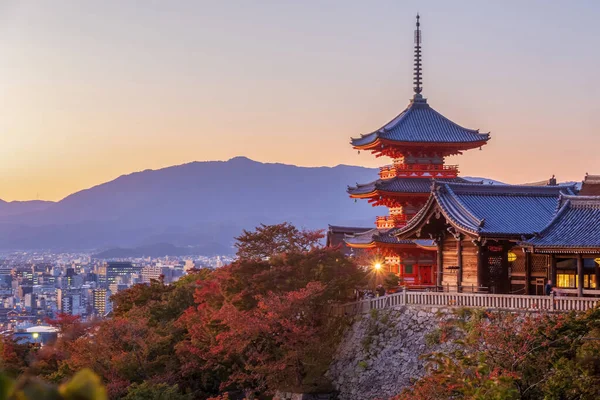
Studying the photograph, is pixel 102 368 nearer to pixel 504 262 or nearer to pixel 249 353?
pixel 249 353

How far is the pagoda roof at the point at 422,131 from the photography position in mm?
41469

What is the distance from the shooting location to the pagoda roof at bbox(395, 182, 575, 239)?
2848 cm

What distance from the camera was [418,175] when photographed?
138ft

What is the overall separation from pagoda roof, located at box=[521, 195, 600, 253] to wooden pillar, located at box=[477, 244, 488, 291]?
2.19 m

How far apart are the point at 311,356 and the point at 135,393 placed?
6.09m

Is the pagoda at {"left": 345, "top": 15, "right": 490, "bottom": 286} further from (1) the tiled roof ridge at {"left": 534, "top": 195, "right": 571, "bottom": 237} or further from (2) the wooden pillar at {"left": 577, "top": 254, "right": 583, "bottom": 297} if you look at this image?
(2) the wooden pillar at {"left": 577, "top": 254, "right": 583, "bottom": 297}

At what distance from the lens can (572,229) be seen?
27016 millimetres

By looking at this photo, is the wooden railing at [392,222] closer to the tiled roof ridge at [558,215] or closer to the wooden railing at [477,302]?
the wooden railing at [477,302]

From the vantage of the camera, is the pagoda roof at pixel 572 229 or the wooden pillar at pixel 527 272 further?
the wooden pillar at pixel 527 272

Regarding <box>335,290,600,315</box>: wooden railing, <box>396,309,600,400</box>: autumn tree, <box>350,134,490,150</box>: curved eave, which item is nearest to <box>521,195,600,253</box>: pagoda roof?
<box>335,290,600,315</box>: wooden railing

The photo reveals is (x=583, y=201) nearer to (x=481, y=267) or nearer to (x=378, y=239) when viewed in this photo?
(x=481, y=267)

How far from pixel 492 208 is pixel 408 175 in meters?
12.1

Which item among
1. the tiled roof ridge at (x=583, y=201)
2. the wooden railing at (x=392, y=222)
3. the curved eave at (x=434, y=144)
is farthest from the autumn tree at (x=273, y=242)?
the tiled roof ridge at (x=583, y=201)

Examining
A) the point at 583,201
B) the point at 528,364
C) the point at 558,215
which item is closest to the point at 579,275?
the point at 558,215
